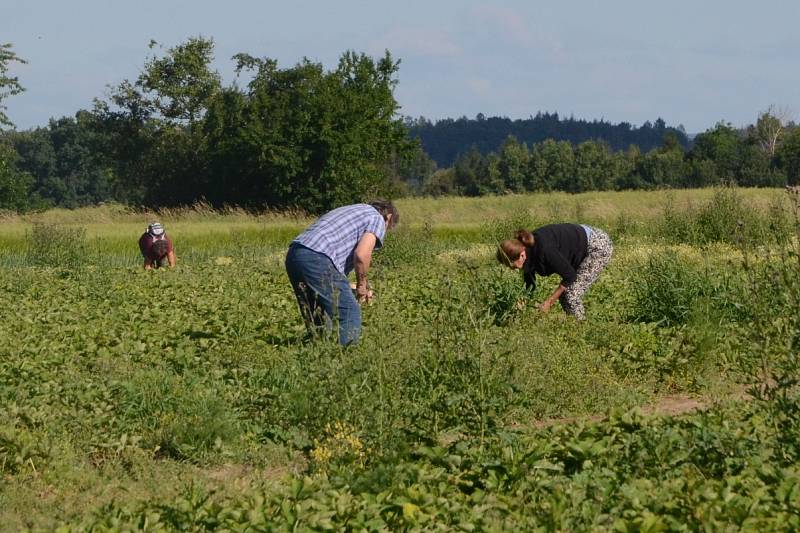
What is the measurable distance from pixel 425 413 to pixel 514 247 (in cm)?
340

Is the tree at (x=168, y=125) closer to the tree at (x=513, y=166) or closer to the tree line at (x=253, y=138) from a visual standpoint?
the tree line at (x=253, y=138)

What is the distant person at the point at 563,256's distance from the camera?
33.4 feet

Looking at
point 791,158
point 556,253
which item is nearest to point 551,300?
point 556,253

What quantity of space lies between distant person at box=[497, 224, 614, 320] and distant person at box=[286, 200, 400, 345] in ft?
5.16

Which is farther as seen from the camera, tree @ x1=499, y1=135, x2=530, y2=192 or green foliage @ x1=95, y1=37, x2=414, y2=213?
tree @ x1=499, y1=135, x2=530, y2=192

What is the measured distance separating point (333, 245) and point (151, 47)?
51.9 metres

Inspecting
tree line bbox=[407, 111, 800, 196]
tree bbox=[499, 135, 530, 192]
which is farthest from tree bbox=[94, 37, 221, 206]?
tree bbox=[499, 135, 530, 192]

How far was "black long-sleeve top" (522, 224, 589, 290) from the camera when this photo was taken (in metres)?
10.3

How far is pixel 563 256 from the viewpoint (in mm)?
10484

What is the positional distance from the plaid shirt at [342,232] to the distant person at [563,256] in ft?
5.10

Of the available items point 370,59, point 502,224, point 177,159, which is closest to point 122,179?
point 177,159

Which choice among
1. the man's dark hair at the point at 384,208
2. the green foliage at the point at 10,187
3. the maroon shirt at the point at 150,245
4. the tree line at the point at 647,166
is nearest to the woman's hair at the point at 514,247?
the man's dark hair at the point at 384,208

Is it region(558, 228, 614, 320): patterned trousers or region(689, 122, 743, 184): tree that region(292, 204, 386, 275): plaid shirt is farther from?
region(689, 122, 743, 184): tree

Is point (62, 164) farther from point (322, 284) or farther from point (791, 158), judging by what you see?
point (322, 284)
